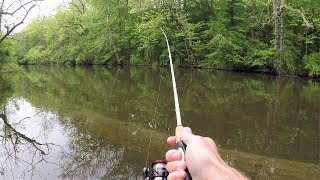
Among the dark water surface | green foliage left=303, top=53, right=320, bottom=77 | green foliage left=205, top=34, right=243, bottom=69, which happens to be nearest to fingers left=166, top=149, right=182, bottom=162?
the dark water surface

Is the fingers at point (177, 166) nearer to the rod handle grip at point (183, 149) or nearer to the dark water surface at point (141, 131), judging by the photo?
the rod handle grip at point (183, 149)

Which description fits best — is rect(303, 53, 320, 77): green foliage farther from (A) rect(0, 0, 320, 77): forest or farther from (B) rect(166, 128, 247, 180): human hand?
(B) rect(166, 128, 247, 180): human hand

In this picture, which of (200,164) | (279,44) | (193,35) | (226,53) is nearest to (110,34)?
(193,35)

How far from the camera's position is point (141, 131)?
8.23 m

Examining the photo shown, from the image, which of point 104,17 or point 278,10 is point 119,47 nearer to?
point 104,17

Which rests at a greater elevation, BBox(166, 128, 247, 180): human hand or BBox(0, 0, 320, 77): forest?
BBox(0, 0, 320, 77): forest

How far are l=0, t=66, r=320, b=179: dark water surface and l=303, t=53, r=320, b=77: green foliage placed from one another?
20.0ft

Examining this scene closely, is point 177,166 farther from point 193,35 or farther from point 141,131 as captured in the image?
point 193,35

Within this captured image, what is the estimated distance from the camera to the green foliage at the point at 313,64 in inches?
773

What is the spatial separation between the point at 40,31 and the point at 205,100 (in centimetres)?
6127

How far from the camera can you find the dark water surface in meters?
6.00

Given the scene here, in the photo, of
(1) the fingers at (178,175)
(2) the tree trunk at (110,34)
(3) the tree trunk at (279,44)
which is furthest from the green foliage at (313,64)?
(2) the tree trunk at (110,34)

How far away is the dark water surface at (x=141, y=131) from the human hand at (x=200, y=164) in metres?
4.15

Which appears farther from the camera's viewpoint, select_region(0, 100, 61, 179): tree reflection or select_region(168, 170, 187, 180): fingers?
select_region(0, 100, 61, 179): tree reflection
